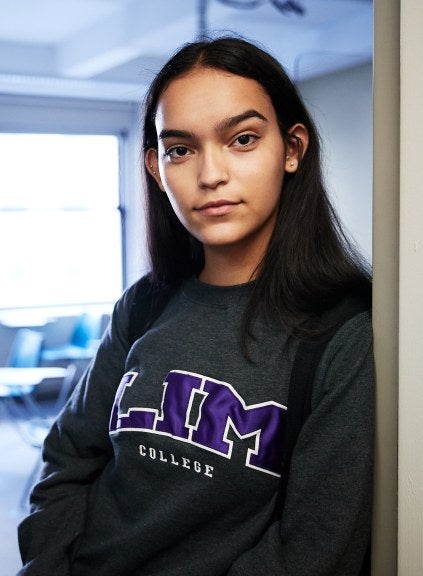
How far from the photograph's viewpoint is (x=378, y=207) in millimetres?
1017

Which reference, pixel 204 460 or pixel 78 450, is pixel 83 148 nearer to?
pixel 78 450

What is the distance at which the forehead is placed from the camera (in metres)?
1.16

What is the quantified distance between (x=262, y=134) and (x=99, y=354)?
0.58 metres

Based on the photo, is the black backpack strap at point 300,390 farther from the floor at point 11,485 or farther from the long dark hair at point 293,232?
the floor at point 11,485

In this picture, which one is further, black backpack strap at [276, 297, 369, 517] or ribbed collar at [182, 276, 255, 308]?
ribbed collar at [182, 276, 255, 308]

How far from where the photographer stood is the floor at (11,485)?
12.5 ft

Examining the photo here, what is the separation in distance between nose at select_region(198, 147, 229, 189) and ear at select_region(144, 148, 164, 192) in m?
0.24

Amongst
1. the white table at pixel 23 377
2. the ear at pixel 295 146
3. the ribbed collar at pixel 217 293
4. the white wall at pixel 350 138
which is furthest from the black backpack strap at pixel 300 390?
the white wall at pixel 350 138

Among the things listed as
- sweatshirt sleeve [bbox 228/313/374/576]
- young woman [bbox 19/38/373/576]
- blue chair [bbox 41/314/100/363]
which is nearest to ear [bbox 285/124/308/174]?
young woman [bbox 19/38/373/576]

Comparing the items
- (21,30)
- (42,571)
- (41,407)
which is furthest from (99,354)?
(41,407)

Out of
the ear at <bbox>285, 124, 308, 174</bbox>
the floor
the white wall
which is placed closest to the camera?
the ear at <bbox>285, 124, 308, 174</bbox>

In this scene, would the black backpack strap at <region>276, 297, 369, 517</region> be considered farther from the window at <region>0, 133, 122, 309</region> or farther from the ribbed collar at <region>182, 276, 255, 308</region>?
the window at <region>0, 133, 122, 309</region>

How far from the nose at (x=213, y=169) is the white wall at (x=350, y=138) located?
452 centimetres

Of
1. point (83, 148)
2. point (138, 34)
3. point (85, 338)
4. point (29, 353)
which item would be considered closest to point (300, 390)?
point (29, 353)
